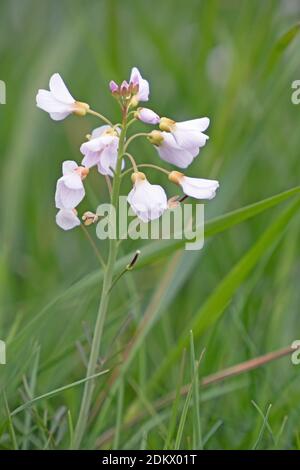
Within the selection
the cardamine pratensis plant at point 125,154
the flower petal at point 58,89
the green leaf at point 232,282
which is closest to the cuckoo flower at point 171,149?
the cardamine pratensis plant at point 125,154

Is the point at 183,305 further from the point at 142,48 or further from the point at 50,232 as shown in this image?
the point at 142,48

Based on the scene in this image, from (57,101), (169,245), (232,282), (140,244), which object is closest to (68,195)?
(57,101)

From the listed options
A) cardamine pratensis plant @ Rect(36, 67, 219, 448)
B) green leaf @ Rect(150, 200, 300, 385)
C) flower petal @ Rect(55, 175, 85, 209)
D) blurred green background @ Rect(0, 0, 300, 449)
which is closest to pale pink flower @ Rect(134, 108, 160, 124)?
cardamine pratensis plant @ Rect(36, 67, 219, 448)

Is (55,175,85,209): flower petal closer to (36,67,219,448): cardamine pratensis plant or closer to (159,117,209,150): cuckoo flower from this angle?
(36,67,219,448): cardamine pratensis plant

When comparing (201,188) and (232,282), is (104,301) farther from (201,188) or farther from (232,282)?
(232,282)
